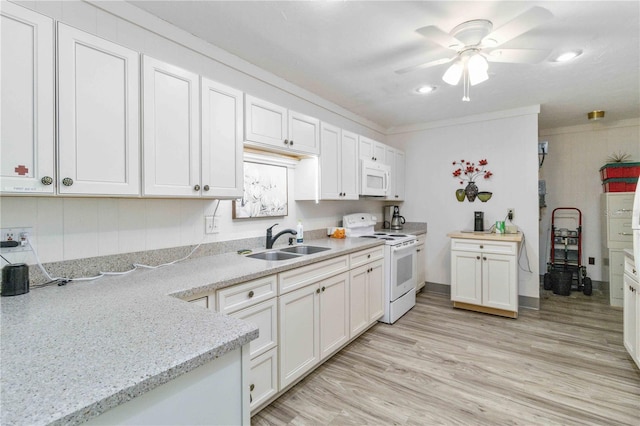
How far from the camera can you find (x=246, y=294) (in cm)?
171

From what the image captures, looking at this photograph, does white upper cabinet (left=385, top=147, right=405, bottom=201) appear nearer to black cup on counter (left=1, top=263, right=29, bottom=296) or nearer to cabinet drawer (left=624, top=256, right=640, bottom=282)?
cabinet drawer (left=624, top=256, right=640, bottom=282)

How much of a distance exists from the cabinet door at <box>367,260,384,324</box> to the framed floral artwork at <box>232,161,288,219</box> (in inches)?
41.2

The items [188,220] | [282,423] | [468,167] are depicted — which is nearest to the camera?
[282,423]

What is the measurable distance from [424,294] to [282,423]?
9.89 feet

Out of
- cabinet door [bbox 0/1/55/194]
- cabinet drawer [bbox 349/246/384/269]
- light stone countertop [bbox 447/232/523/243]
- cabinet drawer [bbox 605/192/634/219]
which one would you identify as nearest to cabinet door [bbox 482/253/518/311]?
light stone countertop [bbox 447/232/523/243]

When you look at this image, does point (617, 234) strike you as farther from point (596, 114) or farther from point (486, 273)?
point (486, 273)

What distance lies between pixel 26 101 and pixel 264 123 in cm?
130

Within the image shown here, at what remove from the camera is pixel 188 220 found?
212 centimetres

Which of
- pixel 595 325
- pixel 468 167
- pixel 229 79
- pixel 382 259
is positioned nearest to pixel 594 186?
pixel 468 167

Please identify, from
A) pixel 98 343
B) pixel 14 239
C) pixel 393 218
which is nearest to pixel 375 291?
pixel 393 218

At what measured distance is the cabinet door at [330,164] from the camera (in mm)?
2895

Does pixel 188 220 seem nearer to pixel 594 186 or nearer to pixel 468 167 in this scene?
pixel 468 167

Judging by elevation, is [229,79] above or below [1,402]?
above

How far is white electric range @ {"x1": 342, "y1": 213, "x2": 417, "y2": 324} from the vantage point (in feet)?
10.5
